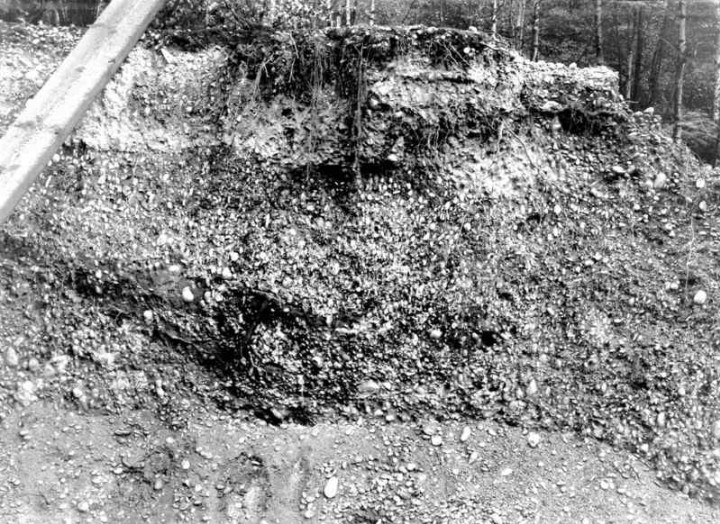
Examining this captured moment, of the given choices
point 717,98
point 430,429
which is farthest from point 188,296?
point 717,98

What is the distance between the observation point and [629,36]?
27.4 ft

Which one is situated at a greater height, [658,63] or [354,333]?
[658,63]

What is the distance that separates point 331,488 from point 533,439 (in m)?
1.49

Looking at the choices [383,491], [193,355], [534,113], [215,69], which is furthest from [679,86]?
[193,355]

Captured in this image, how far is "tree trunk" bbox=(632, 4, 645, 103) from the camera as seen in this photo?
8.02 metres

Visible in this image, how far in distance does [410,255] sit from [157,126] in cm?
243

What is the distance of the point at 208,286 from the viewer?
3.78 m

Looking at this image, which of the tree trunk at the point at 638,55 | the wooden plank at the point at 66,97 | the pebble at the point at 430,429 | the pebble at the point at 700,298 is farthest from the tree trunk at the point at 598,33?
the pebble at the point at 430,429

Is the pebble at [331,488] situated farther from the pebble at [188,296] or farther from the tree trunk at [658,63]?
the tree trunk at [658,63]

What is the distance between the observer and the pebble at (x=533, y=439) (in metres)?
3.51

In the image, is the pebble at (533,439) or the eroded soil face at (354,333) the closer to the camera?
the eroded soil face at (354,333)

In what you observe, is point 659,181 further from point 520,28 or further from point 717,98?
point 520,28

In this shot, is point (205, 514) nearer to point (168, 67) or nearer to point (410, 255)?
point (410, 255)

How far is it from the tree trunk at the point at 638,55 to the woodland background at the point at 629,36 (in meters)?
0.02
